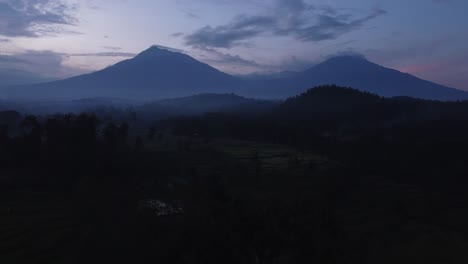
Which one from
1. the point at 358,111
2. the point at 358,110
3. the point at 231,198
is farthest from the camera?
the point at 358,110

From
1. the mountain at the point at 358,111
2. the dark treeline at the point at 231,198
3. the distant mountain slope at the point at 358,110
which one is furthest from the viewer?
Answer: the distant mountain slope at the point at 358,110

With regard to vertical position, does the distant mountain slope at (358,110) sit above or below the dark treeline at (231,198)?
above

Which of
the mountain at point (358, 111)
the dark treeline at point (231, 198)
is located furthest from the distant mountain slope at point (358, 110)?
the dark treeline at point (231, 198)

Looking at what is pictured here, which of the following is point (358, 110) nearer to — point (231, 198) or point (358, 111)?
point (358, 111)

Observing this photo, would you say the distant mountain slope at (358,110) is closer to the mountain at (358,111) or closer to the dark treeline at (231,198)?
the mountain at (358,111)

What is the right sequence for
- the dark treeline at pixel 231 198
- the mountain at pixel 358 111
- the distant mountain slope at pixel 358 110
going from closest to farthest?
the dark treeline at pixel 231 198 < the mountain at pixel 358 111 < the distant mountain slope at pixel 358 110

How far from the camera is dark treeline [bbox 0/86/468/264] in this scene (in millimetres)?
13508

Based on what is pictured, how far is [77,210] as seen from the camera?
26.7 meters

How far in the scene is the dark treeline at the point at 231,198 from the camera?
532 inches

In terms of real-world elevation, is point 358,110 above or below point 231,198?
above

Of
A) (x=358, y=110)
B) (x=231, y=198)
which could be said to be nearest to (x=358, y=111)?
(x=358, y=110)

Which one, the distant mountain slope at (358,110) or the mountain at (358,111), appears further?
the distant mountain slope at (358,110)

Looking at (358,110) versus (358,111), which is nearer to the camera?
(358,111)

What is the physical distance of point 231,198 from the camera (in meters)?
15.2
